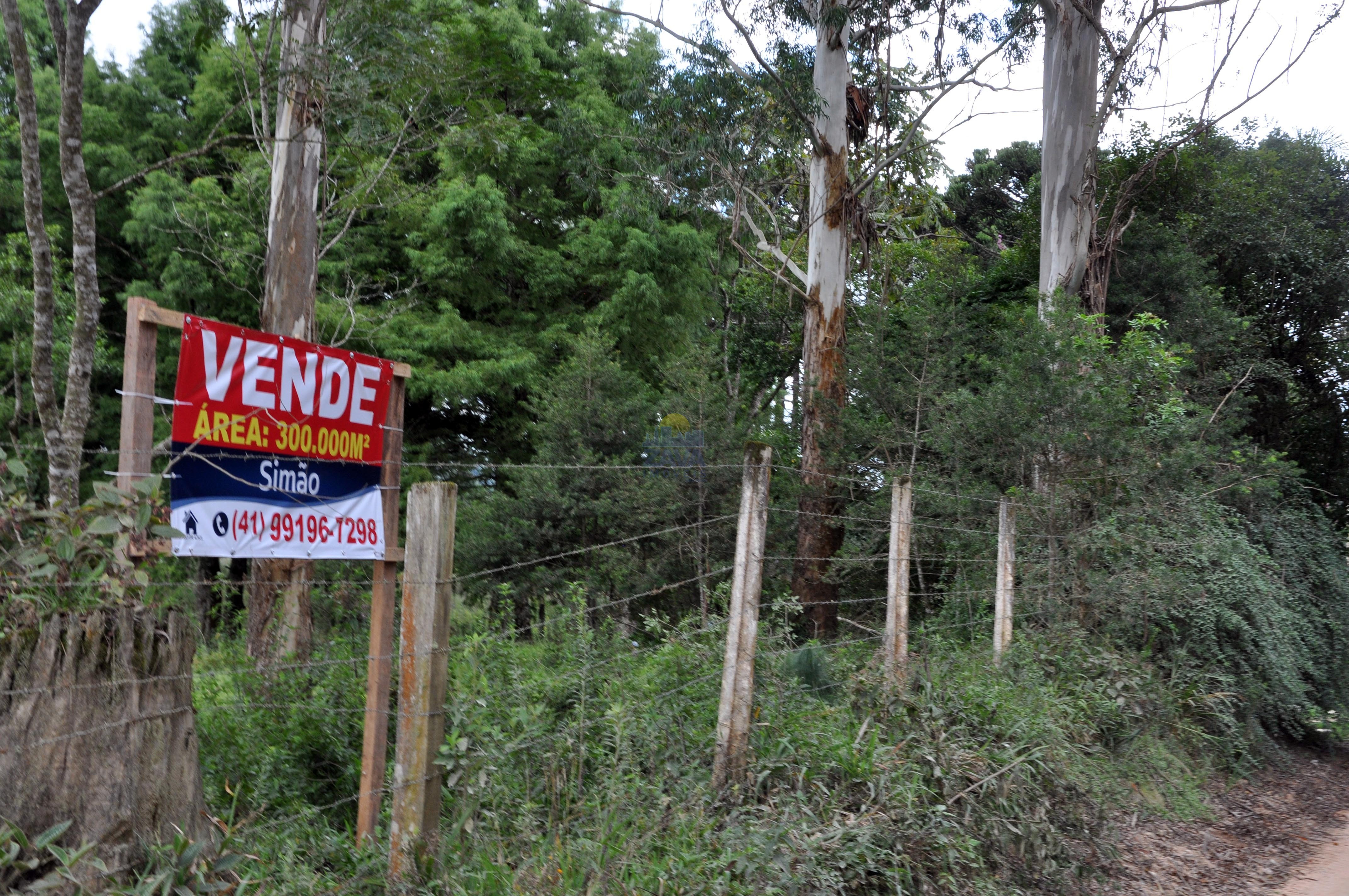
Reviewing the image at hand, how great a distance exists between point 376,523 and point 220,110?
50.0 feet

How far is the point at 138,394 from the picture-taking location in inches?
152

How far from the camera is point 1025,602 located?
8352mm

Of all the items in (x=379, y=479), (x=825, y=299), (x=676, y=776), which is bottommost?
(x=676, y=776)

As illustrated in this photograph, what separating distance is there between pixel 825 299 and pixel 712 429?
229cm

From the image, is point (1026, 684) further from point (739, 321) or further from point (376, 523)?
point (739, 321)

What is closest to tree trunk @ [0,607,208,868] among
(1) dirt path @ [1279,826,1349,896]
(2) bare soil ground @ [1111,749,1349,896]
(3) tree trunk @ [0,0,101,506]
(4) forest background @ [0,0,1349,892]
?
(4) forest background @ [0,0,1349,892]

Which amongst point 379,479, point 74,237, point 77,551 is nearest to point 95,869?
point 77,551

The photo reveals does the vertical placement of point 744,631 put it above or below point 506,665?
above

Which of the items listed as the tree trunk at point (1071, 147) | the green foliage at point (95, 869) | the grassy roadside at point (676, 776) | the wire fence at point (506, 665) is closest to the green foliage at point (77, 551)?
the wire fence at point (506, 665)

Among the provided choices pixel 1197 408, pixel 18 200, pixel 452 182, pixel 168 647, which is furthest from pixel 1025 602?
pixel 18 200

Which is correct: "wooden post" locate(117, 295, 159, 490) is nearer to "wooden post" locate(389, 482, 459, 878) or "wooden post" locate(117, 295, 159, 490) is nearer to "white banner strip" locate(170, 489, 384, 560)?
"white banner strip" locate(170, 489, 384, 560)

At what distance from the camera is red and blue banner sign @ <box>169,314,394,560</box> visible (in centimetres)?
388

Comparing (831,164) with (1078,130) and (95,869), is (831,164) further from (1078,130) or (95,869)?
(95,869)

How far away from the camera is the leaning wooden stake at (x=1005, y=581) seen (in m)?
7.48
